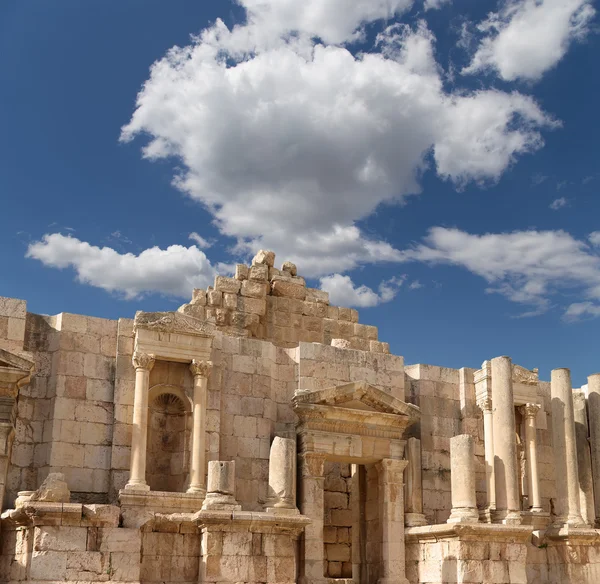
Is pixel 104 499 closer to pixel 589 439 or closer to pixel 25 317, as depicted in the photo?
pixel 25 317

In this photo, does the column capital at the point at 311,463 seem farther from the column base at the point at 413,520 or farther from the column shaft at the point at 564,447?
the column shaft at the point at 564,447

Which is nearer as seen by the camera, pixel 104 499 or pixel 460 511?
pixel 104 499

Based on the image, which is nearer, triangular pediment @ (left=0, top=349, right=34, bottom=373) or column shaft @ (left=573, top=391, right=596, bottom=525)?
triangular pediment @ (left=0, top=349, right=34, bottom=373)

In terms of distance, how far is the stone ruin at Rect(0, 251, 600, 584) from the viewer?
1579cm

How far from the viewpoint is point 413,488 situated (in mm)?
20141

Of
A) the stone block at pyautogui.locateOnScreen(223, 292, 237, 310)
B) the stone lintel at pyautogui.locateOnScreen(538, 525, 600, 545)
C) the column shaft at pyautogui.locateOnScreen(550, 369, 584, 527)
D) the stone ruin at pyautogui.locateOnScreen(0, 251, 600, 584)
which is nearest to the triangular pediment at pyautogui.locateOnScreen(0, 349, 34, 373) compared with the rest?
the stone ruin at pyautogui.locateOnScreen(0, 251, 600, 584)

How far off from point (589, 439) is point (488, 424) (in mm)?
3341

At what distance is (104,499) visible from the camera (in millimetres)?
17344

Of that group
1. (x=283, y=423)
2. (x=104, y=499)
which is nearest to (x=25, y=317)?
(x=104, y=499)

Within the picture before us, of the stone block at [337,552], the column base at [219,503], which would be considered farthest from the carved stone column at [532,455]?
the column base at [219,503]

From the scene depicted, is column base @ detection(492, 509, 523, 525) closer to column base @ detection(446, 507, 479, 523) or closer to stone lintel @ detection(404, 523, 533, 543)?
stone lintel @ detection(404, 523, 533, 543)

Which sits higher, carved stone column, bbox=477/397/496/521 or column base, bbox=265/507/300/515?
carved stone column, bbox=477/397/496/521

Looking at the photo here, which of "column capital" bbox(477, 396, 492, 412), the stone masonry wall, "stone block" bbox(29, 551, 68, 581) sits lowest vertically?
"stone block" bbox(29, 551, 68, 581)

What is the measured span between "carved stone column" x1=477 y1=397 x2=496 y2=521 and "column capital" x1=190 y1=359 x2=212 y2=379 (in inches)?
277
